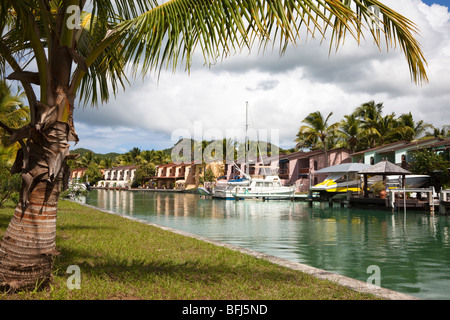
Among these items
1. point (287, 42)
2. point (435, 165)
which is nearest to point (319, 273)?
point (287, 42)

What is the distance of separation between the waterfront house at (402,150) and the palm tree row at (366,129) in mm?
3862

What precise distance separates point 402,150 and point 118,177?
2949 inches

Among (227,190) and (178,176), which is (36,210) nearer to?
(227,190)

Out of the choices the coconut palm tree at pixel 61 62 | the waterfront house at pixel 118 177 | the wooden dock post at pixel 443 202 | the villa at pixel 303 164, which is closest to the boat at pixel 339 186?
the villa at pixel 303 164

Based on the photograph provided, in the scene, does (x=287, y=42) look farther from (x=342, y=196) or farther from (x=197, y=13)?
(x=342, y=196)

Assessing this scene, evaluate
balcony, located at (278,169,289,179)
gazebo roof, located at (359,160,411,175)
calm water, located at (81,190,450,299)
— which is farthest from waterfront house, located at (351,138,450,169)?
calm water, located at (81,190,450,299)

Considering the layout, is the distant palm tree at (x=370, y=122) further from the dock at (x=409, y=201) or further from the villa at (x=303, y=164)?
the dock at (x=409, y=201)

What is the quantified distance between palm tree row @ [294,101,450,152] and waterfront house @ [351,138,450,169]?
12.7 ft

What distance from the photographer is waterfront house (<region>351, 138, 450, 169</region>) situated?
31.8 m

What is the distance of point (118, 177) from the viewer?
317 ft

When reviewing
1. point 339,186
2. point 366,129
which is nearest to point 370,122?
point 366,129

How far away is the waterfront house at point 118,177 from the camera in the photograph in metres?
89.6

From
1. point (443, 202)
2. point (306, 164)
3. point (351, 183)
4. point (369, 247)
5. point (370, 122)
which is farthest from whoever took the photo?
point (306, 164)
